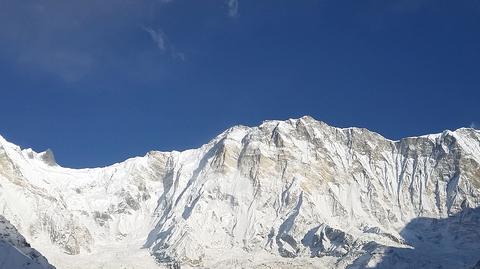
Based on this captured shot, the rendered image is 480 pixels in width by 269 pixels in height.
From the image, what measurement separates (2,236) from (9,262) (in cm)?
1029

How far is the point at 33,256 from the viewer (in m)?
188

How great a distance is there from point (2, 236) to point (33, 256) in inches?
333

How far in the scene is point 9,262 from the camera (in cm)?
17862

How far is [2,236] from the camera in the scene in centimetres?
18688
